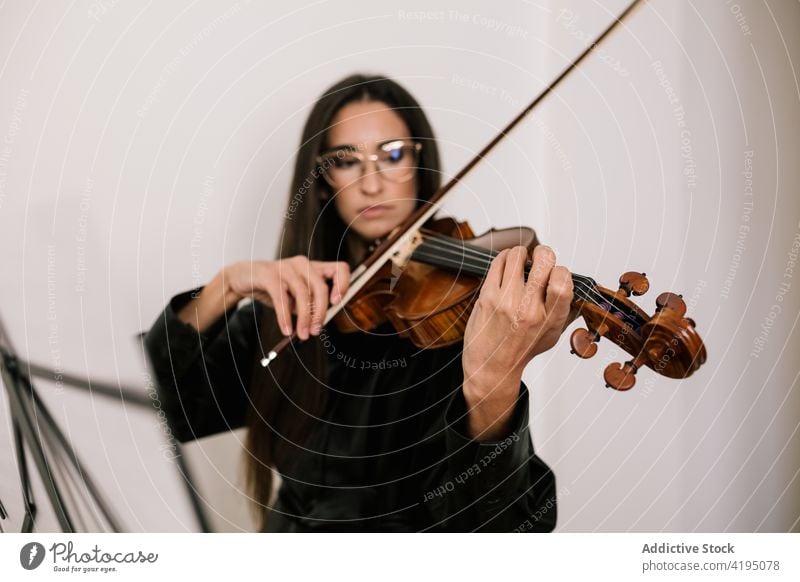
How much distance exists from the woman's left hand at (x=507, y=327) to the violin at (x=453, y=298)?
19 millimetres

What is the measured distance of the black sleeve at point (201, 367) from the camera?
72cm

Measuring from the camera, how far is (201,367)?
0.75 metres

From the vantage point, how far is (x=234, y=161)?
783 mm

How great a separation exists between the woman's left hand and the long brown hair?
0.20 m

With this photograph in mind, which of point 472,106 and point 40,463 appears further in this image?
point 472,106

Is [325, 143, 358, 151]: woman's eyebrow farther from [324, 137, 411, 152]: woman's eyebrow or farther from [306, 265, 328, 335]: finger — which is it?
[306, 265, 328, 335]: finger

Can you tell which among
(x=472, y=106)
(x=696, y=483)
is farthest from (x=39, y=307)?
(x=696, y=483)

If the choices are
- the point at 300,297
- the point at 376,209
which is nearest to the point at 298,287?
the point at 300,297

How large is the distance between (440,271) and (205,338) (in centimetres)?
26

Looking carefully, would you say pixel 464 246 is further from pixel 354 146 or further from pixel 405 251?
pixel 354 146

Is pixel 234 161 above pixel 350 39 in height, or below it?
below

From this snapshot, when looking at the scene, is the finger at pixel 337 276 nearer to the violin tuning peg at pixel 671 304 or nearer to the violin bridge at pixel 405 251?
the violin bridge at pixel 405 251
